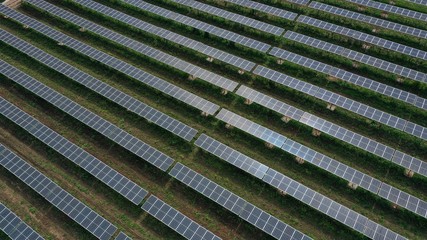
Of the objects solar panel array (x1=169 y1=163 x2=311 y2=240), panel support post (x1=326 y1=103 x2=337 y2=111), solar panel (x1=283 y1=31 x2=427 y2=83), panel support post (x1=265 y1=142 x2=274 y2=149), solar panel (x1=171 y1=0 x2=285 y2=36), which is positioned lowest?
solar panel array (x1=169 y1=163 x2=311 y2=240)

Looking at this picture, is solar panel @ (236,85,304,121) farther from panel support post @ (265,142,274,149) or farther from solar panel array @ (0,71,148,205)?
solar panel array @ (0,71,148,205)

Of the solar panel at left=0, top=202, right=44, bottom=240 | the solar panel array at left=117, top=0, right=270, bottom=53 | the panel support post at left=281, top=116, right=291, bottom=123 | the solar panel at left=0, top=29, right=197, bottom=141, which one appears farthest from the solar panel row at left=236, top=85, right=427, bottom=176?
the solar panel at left=0, top=202, right=44, bottom=240

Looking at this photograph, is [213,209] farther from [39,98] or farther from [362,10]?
[362,10]

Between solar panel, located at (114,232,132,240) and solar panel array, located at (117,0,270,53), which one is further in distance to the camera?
solar panel array, located at (117,0,270,53)

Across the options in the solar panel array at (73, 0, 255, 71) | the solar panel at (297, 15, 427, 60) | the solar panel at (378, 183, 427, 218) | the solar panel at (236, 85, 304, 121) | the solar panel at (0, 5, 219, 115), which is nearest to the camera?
the solar panel at (378, 183, 427, 218)

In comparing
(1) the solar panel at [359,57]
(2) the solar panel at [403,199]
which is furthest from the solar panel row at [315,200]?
(1) the solar panel at [359,57]

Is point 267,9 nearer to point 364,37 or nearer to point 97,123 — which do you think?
point 364,37
